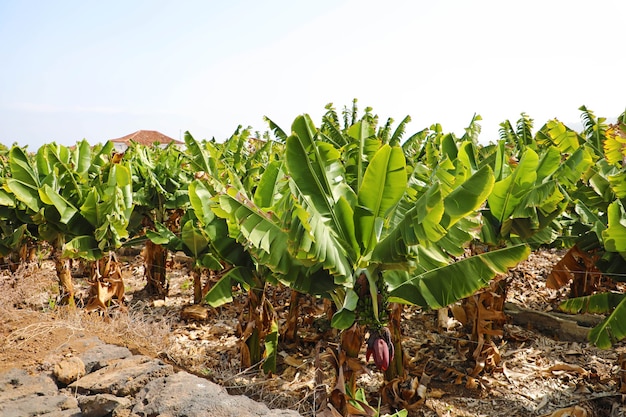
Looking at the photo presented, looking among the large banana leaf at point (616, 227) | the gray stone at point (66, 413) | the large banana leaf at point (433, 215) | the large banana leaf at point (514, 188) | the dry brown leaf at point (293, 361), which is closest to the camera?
the large banana leaf at point (433, 215)

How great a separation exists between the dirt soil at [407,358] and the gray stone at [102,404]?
1.50 metres

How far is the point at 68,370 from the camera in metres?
5.38

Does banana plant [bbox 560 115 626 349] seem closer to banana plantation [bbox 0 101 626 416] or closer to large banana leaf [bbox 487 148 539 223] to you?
banana plantation [bbox 0 101 626 416]

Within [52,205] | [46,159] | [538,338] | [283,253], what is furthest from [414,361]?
[46,159]

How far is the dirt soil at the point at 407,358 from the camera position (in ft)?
20.2

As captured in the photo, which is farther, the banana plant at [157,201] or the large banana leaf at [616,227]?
the banana plant at [157,201]

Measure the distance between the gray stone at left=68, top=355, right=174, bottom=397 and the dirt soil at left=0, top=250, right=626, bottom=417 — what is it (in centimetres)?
85

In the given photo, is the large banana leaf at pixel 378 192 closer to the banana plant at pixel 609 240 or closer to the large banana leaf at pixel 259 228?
the large banana leaf at pixel 259 228

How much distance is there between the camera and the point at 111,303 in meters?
9.05

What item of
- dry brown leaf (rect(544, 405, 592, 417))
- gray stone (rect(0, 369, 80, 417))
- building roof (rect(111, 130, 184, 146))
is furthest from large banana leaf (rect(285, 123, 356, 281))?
building roof (rect(111, 130, 184, 146))

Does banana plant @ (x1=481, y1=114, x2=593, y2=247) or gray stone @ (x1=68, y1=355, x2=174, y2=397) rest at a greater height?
banana plant @ (x1=481, y1=114, x2=593, y2=247)

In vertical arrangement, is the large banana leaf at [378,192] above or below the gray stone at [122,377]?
above

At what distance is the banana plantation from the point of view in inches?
175

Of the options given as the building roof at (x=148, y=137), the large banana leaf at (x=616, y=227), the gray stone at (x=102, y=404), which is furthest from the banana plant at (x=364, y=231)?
the building roof at (x=148, y=137)
